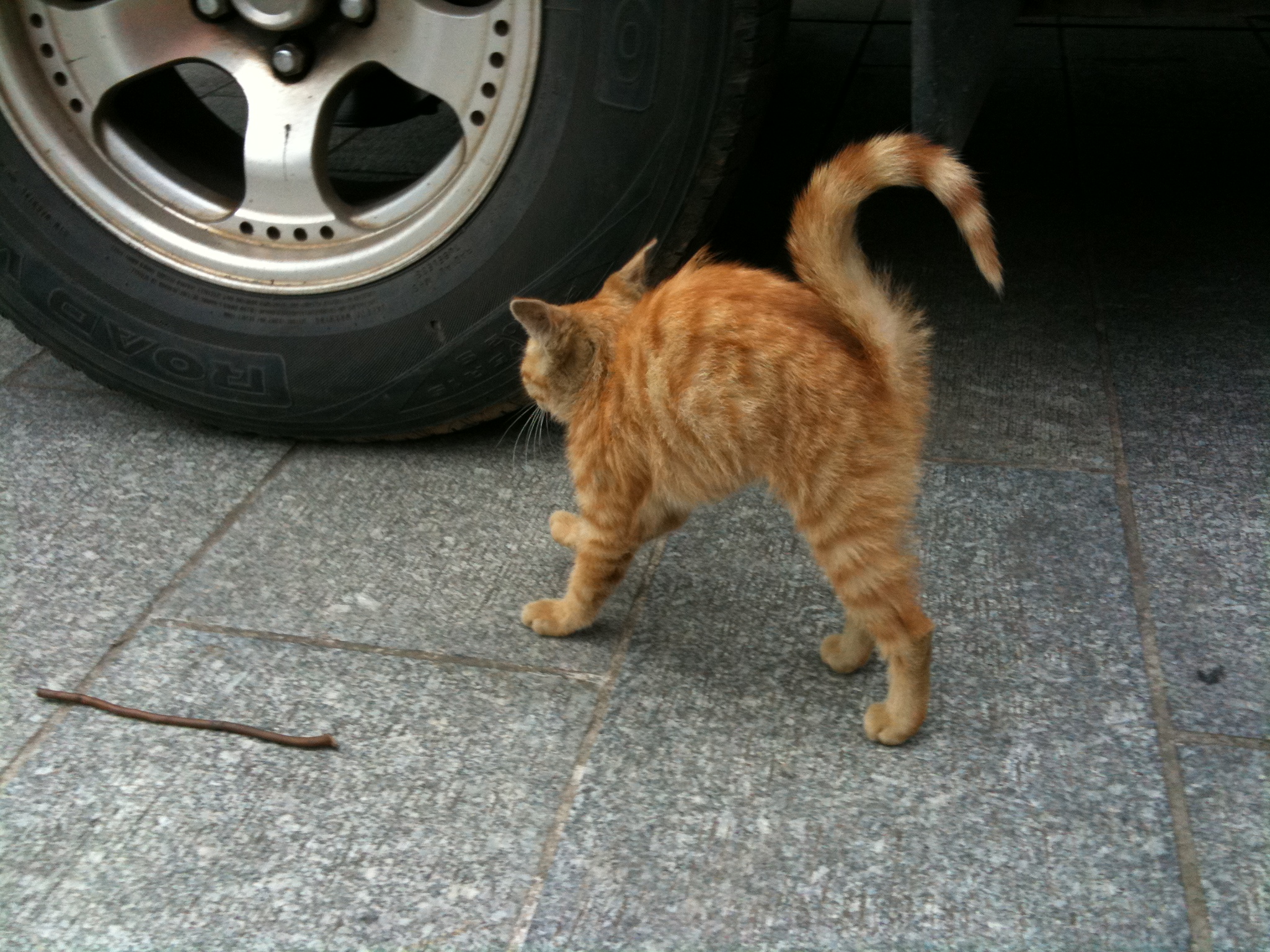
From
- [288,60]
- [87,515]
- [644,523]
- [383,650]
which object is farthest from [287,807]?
[288,60]

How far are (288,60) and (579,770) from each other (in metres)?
1.96

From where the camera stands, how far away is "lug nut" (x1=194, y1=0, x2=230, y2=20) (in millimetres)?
3107

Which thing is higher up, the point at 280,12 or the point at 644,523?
the point at 280,12

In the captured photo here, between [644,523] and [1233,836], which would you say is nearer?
[1233,836]

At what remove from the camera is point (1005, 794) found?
229 cm

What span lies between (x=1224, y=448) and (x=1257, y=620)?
27.9 inches

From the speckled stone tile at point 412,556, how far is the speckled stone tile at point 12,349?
1178 mm

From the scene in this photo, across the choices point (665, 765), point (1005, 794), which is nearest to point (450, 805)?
point (665, 765)

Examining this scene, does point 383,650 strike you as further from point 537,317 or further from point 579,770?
point 537,317

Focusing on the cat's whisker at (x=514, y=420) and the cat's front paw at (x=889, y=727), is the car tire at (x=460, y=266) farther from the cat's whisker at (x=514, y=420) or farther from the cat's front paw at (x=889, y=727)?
the cat's front paw at (x=889, y=727)

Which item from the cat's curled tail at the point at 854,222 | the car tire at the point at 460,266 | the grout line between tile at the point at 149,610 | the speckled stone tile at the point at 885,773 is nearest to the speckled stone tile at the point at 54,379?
the car tire at the point at 460,266

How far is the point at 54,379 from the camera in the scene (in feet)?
12.4

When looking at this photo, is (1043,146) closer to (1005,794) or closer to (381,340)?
(381,340)

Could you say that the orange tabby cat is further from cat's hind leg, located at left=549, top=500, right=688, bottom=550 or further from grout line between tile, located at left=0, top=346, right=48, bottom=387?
grout line between tile, located at left=0, top=346, right=48, bottom=387
